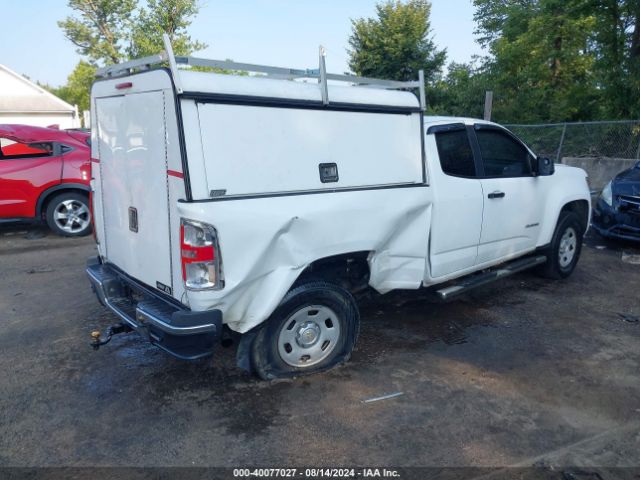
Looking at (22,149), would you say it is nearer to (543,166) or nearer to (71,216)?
(71,216)

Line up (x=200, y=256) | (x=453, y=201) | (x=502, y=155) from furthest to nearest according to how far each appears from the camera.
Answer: (x=502, y=155) → (x=453, y=201) → (x=200, y=256)

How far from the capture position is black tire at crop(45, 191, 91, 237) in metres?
8.48

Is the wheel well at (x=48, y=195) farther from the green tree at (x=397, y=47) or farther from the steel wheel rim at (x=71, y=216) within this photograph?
the green tree at (x=397, y=47)

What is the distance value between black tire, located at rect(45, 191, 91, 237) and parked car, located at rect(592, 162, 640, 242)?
27.1ft

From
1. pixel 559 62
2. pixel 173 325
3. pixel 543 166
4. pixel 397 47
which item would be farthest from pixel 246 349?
pixel 397 47

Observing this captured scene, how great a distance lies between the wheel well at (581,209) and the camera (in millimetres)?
6159

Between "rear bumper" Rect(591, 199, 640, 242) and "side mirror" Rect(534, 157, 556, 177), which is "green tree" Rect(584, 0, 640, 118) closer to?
"rear bumper" Rect(591, 199, 640, 242)

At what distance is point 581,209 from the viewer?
6312 millimetres

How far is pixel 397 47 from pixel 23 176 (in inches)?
996

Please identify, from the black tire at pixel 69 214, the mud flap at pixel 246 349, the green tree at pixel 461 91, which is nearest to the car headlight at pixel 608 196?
the mud flap at pixel 246 349

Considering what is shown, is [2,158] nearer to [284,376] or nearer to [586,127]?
[284,376]

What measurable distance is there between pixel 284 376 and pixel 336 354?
47 cm

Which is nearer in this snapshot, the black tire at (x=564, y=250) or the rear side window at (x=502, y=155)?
the rear side window at (x=502, y=155)

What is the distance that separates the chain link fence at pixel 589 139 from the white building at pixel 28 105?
31.2 metres
